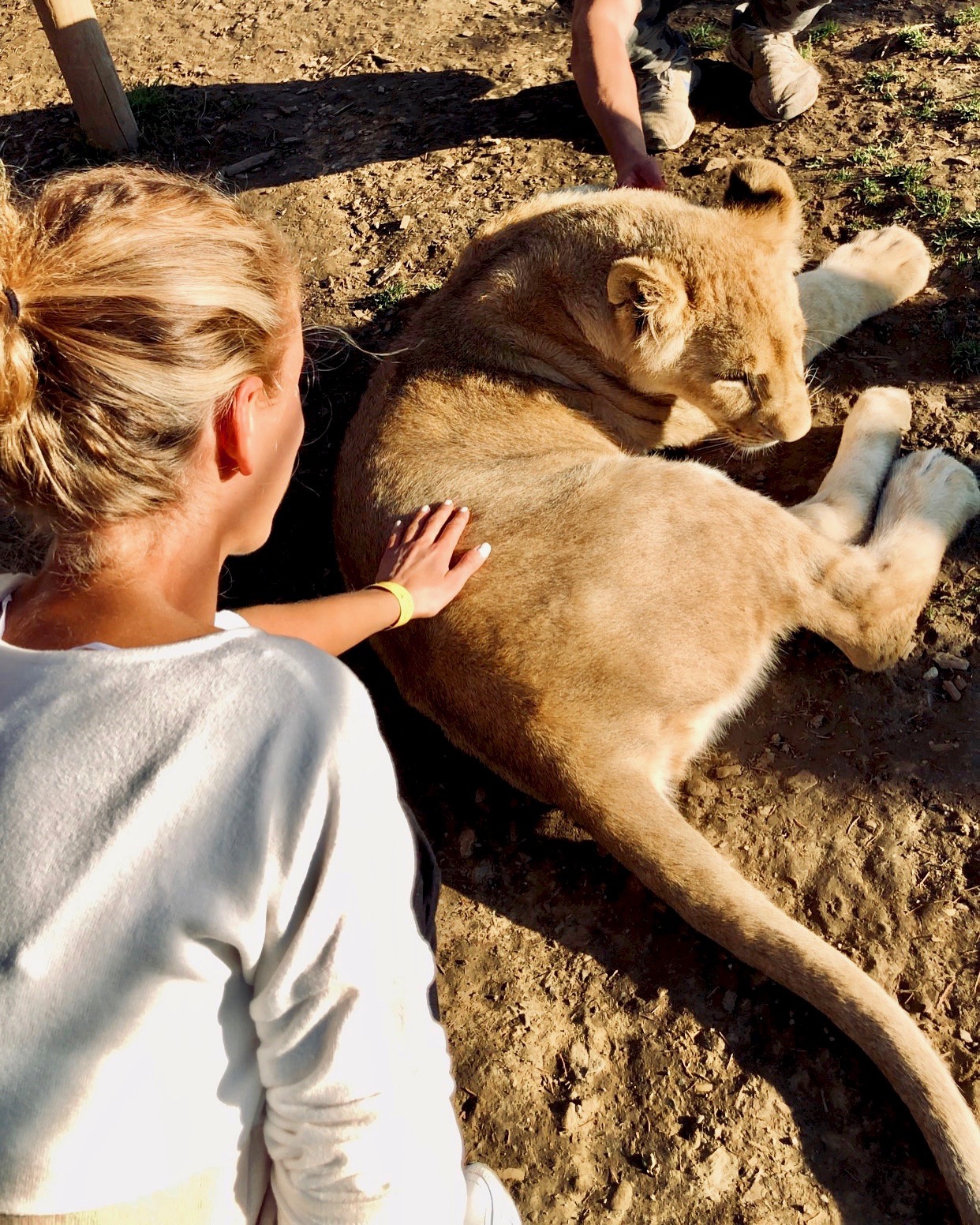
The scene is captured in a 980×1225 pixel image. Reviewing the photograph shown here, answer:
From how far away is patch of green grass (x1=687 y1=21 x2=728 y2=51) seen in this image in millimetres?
5820

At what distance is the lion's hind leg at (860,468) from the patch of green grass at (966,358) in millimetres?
265

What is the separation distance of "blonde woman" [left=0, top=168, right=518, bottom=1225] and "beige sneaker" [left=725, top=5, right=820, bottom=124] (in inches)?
160

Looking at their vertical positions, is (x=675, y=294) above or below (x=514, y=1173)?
above

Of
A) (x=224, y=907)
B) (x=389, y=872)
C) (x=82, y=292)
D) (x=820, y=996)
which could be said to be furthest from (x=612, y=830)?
(x=82, y=292)

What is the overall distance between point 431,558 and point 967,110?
3685 millimetres

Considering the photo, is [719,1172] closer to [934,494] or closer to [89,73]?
[934,494]

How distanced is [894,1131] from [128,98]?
6.52 meters

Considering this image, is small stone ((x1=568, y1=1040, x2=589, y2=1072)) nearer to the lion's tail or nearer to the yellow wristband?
the lion's tail

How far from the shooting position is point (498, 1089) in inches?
112

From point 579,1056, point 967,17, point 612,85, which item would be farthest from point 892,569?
point 967,17

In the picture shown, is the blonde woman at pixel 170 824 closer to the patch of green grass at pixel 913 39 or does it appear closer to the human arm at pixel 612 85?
the human arm at pixel 612 85

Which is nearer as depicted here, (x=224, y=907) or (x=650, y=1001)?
(x=224, y=907)

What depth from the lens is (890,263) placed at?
424cm

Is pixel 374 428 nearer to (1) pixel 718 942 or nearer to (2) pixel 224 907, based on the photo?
(1) pixel 718 942
